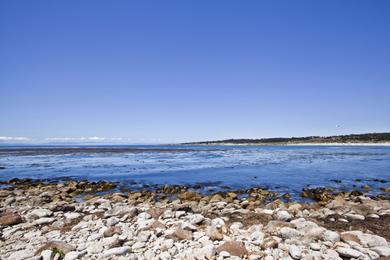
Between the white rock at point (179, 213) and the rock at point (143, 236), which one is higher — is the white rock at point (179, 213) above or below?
below

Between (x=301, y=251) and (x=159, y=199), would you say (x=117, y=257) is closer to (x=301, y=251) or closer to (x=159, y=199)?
(x=301, y=251)

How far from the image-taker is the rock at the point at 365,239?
590 cm

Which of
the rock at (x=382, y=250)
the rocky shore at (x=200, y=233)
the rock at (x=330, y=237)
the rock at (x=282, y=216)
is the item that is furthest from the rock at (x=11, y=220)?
the rock at (x=382, y=250)

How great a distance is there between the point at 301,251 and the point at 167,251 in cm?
298

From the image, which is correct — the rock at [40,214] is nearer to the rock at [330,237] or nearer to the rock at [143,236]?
the rock at [143,236]

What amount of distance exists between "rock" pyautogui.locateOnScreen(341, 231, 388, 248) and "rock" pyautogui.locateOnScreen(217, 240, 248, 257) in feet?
8.61

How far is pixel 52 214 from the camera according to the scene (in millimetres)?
8938

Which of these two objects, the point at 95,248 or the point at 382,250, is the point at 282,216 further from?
the point at 95,248

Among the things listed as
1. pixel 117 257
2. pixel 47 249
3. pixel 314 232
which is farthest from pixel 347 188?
pixel 47 249

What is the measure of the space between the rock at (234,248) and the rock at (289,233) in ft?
4.13

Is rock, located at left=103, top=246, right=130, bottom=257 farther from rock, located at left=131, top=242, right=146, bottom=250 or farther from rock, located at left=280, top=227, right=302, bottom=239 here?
rock, located at left=280, top=227, right=302, bottom=239

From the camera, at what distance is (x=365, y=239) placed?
6.13 metres

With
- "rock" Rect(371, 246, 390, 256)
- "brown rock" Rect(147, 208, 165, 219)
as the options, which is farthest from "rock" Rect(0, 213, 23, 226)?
"rock" Rect(371, 246, 390, 256)

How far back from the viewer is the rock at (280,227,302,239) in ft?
21.0
